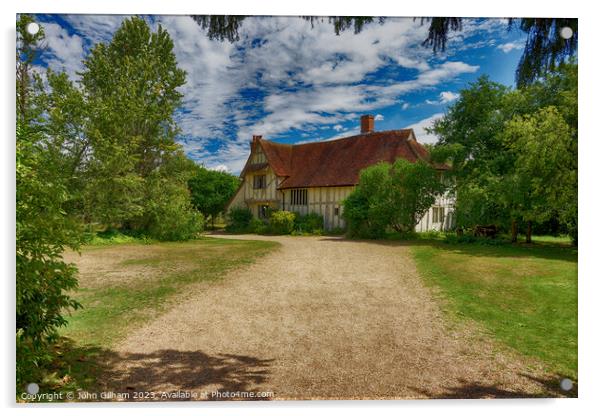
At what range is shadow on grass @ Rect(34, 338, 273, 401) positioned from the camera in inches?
138

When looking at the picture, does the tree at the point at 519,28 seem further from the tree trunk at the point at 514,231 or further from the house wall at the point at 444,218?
the house wall at the point at 444,218

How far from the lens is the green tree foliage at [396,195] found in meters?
14.5

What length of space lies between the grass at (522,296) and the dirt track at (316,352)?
0.37m

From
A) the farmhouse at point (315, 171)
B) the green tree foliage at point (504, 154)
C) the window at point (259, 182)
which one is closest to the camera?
the farmhouse at point (315, 171)

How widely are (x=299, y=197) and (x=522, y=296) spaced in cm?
554

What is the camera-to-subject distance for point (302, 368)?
12.1ft

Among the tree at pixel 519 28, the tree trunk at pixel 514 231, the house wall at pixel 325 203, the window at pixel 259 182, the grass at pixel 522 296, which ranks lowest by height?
the grass at pixel 522 296

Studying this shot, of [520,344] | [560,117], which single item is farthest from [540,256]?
[520,344]

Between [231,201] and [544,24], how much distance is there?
6915 millimetres

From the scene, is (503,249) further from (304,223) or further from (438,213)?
(304,223)

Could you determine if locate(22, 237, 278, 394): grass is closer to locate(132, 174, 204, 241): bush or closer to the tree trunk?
locate(132, 174, 204, 241): bush

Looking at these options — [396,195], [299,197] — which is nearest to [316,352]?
[299,197]
